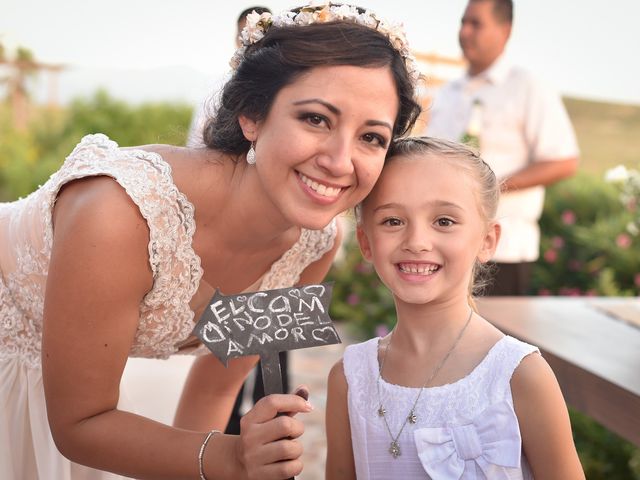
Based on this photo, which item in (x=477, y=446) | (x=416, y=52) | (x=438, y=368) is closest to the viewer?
(x=477, y=446)

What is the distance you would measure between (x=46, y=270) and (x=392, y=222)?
0.90 metres

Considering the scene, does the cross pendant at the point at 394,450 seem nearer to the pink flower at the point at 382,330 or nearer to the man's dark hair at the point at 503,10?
the man's dark hair at the point at 503,10

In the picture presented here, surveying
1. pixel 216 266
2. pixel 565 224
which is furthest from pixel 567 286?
pixel 216 266

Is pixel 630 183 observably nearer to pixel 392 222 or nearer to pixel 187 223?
pixel 392 222

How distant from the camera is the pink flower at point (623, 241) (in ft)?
19.3

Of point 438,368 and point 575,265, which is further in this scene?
point 575,265

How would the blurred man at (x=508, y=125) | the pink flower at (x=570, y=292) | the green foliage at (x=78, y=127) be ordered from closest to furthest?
1. the blurred man at (x=508, y=125)
2. the pink flower at (x=570, y=292)
3. the green foliage at (x=78, y=127)

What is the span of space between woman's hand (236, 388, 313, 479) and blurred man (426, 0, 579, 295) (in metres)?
2.84

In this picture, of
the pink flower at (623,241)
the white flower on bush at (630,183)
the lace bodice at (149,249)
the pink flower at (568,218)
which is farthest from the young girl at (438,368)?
the pink flower at (568,218)

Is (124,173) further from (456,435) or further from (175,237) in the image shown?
(456,435)

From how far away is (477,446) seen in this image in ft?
5.60

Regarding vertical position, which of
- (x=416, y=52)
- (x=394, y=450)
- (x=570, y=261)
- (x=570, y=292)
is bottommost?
(x=570, y=292)

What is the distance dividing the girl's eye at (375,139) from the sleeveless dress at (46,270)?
1.51 feet

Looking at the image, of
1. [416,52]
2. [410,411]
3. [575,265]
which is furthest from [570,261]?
[410,411]
